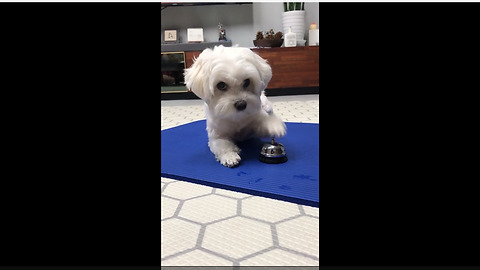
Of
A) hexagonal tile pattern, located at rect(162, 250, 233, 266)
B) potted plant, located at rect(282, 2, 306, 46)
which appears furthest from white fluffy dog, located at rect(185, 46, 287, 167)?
potted plant, located at rect(282, 2, 306, 46)

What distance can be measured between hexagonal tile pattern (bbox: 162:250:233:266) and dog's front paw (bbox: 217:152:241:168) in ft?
2.08

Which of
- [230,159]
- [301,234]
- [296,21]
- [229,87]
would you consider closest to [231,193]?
[230,159]

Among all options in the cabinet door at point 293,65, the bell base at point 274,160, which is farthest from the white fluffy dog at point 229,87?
the cabinet door at point 293,65

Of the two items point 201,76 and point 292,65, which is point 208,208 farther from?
point 292,65

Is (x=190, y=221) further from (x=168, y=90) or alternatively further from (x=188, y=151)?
(x=168, y=90)

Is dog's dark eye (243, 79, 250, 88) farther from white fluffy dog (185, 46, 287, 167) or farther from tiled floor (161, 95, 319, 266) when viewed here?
tiled floor (161, 95, 319, 266)

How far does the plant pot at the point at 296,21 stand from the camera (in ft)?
14.8

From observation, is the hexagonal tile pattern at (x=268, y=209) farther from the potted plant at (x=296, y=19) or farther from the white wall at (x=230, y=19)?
the white wall at (x=230, y=19)

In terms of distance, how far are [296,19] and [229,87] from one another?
11.2ft

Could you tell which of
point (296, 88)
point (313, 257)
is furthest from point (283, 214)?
point (296, 88)

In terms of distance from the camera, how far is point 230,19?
15.9ft

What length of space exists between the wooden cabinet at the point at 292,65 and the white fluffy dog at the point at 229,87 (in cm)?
270

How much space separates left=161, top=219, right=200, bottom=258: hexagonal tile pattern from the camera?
0.90 metres
